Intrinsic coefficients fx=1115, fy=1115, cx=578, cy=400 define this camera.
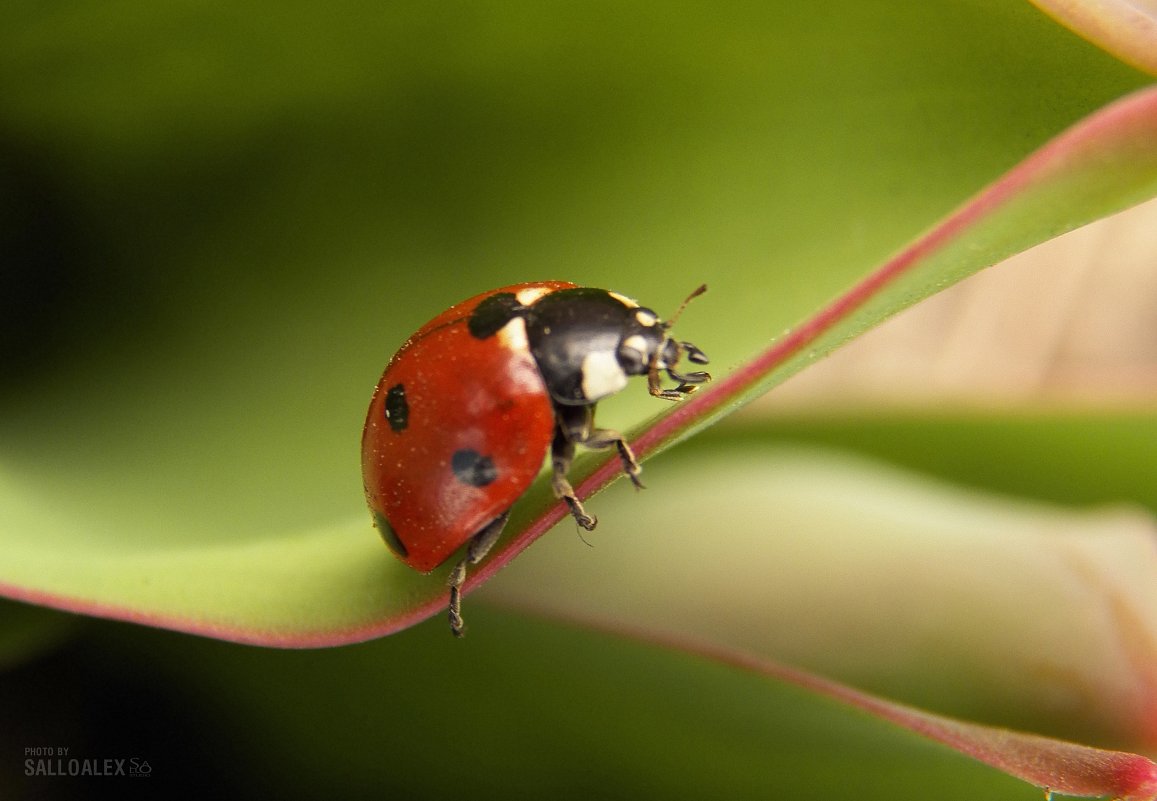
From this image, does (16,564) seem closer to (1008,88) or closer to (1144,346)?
(1008,88)

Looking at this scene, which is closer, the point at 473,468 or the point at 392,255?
the point at 473,468

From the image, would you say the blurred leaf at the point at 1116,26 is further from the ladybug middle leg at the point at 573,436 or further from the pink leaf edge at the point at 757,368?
the ladybug middle leg at the point at 573,436

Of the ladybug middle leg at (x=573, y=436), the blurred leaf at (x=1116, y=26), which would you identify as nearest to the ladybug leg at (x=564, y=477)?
the ladybug middle leg at (x=573, y=436)

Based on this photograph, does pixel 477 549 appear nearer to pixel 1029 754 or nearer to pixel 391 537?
pixel 391 537

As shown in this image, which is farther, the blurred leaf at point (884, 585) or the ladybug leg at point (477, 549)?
the blurred leaf at point (884, 585)

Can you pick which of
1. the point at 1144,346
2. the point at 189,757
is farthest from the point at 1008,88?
the point at 1144,346

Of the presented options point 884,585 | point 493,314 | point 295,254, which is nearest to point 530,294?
point 493,314
